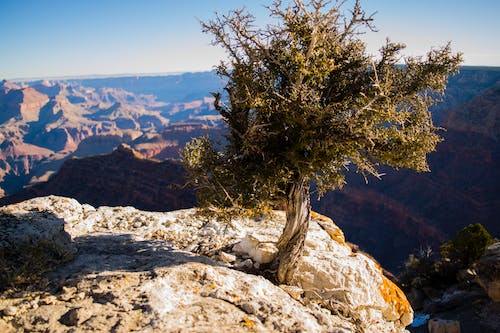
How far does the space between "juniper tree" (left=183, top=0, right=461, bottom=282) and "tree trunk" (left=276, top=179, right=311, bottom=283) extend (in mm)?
30

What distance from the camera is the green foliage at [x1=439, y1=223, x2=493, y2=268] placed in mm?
25328

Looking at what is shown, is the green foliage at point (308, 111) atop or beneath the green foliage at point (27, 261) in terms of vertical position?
atop

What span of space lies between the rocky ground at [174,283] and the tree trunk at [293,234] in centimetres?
50

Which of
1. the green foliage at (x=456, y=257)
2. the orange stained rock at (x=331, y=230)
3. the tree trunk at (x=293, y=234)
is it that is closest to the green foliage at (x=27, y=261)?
the tree trunk at (x=293, y=234)

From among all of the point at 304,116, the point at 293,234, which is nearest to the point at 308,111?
the point at 304,116

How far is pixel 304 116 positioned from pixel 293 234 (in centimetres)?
387

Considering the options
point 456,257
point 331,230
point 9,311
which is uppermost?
point 9,311

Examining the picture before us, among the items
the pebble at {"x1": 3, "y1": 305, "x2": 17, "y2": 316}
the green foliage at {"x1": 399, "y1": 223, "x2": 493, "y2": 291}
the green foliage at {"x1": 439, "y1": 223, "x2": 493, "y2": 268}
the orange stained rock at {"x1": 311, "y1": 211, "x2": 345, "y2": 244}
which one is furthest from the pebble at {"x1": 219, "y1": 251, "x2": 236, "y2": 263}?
the green foliage at {"x1": 439, "y1": 223, "x2": 493, "y2": 268}

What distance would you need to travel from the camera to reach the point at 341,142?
293 inches

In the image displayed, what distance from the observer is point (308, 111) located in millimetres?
7199

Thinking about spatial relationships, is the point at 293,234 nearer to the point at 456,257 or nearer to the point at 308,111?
the point at 308,111

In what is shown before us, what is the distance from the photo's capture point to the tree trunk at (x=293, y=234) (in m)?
9.12

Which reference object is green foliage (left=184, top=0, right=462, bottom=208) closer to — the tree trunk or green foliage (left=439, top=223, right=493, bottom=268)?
the tree trunk

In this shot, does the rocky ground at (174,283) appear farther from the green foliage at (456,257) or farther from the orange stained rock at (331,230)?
the green foliage at (456,257)
